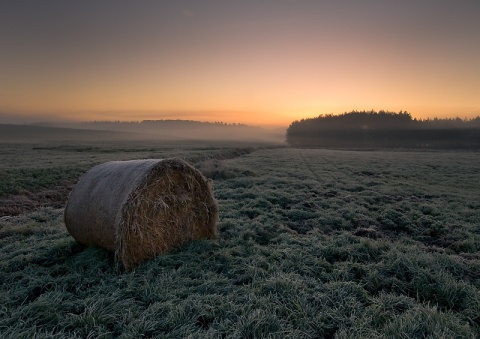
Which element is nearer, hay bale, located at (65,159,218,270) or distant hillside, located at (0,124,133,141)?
hay bale, located at (65,159,218,270)

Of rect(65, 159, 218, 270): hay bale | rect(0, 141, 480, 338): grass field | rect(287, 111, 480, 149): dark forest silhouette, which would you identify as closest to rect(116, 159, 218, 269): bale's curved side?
rect(65, 159, 218, 270): hay bale

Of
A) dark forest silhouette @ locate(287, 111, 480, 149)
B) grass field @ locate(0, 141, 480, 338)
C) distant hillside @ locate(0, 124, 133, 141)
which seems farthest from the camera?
distant hillside @ locate(0, 124, 133, 141)

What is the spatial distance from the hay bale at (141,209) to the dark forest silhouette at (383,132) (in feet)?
272

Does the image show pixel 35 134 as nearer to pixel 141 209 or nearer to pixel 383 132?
pixel 383 132

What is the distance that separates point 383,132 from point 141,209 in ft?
328

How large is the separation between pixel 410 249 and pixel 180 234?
5412 mm

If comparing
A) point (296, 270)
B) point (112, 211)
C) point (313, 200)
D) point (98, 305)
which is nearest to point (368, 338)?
point (296, 270)

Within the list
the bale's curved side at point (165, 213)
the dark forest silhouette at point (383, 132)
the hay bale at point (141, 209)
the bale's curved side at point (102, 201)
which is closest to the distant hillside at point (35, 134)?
the dark forest silhouette at point (383, 132)

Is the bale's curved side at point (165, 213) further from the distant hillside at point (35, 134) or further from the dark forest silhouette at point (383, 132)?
the distant hillside at point (35, 134)

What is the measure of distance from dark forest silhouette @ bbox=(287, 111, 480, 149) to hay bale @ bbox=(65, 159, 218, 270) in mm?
82834

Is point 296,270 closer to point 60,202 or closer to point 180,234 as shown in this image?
point 180,234

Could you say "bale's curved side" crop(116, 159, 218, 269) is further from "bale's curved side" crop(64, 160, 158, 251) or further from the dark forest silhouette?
the dark forest silhouette

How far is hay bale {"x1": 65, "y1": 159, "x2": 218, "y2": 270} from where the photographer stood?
6.30 meters

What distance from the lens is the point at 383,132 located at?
94750 mm
